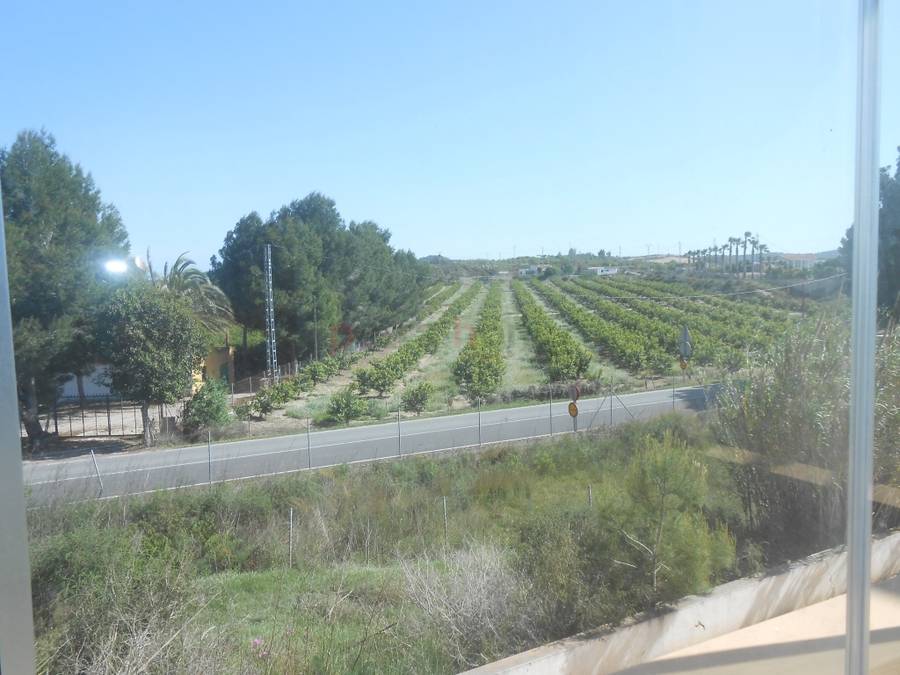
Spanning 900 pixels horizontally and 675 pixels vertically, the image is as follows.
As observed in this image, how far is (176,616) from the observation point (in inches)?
118

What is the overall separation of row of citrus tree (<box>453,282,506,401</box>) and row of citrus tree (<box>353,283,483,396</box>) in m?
0.19

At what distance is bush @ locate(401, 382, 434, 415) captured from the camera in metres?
5.39

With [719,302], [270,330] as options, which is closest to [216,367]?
[270,330]

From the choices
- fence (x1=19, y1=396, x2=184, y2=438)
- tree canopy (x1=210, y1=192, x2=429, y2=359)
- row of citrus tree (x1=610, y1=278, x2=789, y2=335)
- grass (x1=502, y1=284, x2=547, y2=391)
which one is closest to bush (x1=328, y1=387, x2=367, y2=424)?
tree canopy (x1=210, y1=192, x2=429, y2=359)

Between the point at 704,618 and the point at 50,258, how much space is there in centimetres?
307

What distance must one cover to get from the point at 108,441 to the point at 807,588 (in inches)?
131

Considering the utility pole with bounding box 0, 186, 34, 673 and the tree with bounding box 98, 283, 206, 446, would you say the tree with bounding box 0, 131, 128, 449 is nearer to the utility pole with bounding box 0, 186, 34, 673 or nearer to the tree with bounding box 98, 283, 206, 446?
the tree with bounding box 98, 283, 206, 446

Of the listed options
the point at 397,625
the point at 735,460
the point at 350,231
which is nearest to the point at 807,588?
the point at 735,460

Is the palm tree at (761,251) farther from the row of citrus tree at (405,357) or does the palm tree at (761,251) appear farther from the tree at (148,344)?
the tree at (148,344)

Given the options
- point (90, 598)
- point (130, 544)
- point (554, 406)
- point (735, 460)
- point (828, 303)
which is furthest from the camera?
point (554, 406)

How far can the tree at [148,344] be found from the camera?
10.6ft

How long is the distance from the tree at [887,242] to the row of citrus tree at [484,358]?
2.17 metres

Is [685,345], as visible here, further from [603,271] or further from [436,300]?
[436,300]

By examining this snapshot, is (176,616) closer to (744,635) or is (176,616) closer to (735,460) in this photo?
(744,635)
